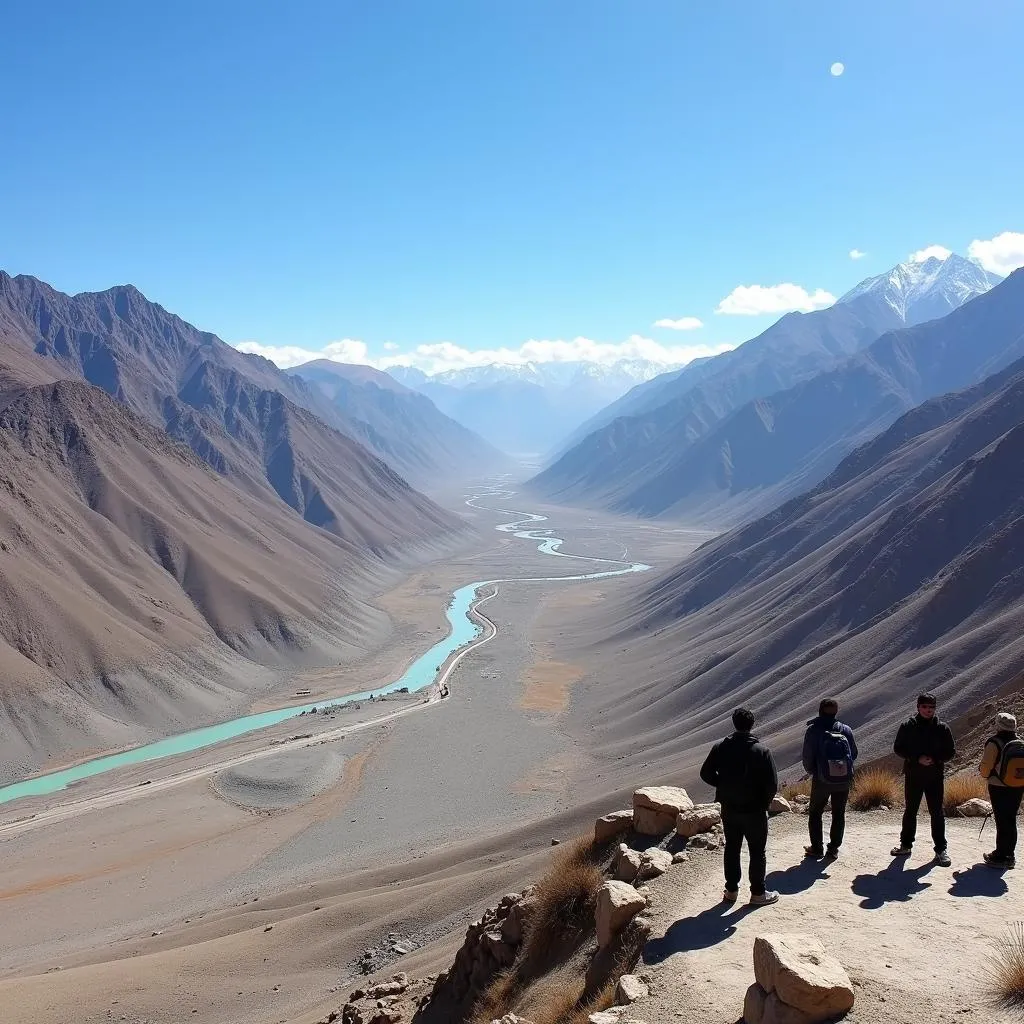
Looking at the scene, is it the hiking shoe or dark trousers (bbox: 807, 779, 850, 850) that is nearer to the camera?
the hiking shoe

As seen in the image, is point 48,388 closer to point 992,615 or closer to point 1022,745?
point 992,615

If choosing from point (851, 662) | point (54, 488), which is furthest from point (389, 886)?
point (54, 488)

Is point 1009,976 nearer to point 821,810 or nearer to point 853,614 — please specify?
point 821,810

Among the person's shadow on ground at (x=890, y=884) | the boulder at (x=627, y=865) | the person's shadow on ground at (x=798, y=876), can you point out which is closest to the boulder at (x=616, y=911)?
the boulder at (x=627, y=865)

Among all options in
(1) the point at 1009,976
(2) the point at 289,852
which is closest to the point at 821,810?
(1) the point at 1009,976

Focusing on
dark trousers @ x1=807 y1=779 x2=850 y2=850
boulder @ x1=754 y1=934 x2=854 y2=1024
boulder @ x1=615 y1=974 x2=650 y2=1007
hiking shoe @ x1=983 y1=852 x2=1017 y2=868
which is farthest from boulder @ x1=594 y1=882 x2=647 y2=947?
hiking shoe @ x1=983 y1=852 x2=1017 y2=868

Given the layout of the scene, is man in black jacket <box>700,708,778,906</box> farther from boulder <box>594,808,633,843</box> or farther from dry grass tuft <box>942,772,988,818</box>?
dry grass tuft <box>942,772,988,818</box>
